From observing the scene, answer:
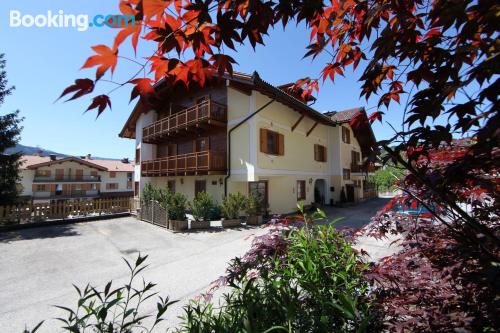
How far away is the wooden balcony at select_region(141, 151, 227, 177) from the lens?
1291cm

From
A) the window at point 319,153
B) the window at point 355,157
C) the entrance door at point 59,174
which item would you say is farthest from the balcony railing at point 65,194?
the window at point 355,157

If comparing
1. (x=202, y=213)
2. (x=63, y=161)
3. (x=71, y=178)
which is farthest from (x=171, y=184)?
(x=71, y=178)

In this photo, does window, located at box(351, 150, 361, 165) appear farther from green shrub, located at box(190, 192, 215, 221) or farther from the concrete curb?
the concrete curb

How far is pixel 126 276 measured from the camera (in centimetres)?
584

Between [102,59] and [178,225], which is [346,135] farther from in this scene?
[102,59]

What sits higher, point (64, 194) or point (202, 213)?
point (202, 213)

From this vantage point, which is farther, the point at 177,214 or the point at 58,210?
the point at 58,210

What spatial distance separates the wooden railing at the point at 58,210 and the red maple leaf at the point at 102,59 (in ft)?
50.5

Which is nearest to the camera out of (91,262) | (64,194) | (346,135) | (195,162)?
(91,262)

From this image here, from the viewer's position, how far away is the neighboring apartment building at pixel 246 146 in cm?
1284

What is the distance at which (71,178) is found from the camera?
43.5 meters

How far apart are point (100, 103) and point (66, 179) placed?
5330 cm

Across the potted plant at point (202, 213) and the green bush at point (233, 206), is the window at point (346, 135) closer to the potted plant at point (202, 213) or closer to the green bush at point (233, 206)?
the green bush at point (233, 206)

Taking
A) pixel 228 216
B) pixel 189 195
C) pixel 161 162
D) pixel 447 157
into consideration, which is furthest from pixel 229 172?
pixel 447 157
